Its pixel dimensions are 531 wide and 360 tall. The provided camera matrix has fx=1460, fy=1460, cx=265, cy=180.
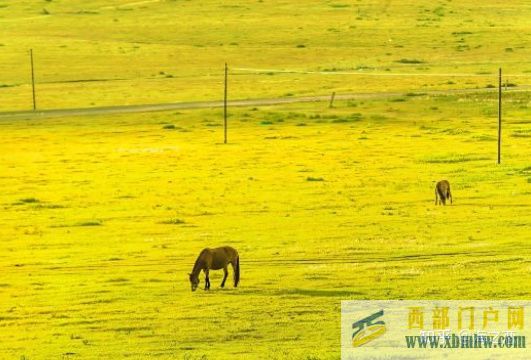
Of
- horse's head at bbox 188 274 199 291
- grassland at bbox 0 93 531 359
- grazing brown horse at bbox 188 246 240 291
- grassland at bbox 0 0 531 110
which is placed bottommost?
grassland at bbox 0 93 531 359

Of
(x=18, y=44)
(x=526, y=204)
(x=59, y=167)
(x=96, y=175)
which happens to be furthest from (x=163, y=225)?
(x=18, y=44)

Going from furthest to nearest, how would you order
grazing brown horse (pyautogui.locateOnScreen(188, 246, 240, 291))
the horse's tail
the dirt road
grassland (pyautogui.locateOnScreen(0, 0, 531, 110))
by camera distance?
grassland (pyautogui.locateOnScreen(0, 0, 531, 110)) < the dirt road < the horse's tail < grazing brown horse (pyautogui.locateOnScreen(188, 246, 240, 291))

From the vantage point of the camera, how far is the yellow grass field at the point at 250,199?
94.3 feet

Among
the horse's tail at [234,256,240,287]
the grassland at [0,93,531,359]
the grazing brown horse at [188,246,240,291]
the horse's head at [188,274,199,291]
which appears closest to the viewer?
the grassland at [0,93,531,359]

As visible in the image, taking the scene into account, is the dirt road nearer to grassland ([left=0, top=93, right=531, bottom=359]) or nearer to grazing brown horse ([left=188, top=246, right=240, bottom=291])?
grassland ([left=0, top=93, right=531, bottom=359])

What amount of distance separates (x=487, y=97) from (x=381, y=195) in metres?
43.2

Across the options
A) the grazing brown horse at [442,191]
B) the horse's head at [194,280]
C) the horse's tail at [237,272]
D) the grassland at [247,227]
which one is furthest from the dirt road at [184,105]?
the horse's head at [194,280]

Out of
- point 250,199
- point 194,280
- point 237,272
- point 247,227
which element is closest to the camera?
point 194,280

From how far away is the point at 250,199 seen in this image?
49.3 m

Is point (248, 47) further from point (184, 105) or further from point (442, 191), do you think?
point (442, 191)

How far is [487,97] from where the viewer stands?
9144cm

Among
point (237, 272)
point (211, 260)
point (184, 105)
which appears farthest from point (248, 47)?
point (211, 260)

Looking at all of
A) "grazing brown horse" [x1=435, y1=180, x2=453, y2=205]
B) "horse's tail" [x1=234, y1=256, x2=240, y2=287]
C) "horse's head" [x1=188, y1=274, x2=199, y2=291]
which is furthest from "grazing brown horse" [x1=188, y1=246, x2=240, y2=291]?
"grazing brown horse" [x1=435, y1=180, x2=453, y2=205]

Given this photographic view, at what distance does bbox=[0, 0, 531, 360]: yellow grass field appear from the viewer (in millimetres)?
28734
